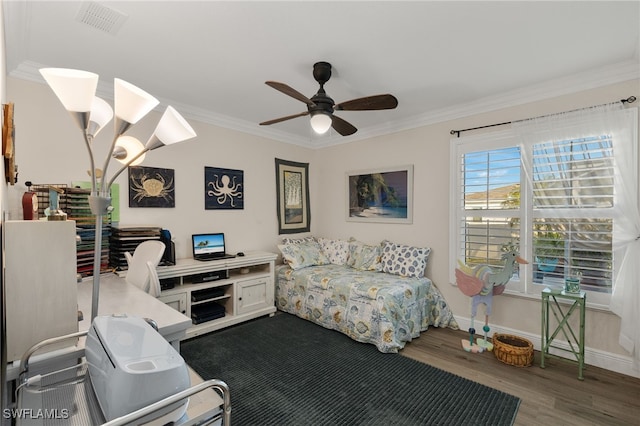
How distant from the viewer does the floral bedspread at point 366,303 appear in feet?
9.43

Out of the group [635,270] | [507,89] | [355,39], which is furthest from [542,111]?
[355,39]

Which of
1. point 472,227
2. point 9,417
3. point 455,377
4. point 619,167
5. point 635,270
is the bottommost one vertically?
point 455,377

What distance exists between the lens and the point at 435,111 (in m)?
3.46

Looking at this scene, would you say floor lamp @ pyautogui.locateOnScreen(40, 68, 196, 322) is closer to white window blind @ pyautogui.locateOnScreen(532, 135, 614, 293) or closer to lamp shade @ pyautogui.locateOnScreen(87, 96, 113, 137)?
lamp shade @ pyautogui.locateOnScreen(87, 96, 113, 137)

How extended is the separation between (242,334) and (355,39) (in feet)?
9.42

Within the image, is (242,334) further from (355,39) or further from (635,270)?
(635,270)

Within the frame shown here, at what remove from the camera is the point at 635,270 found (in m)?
Answer: 2.32

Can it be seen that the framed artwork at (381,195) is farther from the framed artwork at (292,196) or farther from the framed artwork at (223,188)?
the framed artwork at (223,188)

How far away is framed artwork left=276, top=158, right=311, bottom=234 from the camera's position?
439 cm

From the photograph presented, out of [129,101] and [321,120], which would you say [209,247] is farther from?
[129,101]

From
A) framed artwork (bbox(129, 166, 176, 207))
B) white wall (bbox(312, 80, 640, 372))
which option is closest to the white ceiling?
white wall (bbox(312, 80, 640, 372))

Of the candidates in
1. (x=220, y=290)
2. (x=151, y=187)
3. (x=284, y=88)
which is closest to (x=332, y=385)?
(x=220, y=290)

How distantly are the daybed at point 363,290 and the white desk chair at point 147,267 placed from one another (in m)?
1.79

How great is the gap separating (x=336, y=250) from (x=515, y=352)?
2289 mm
